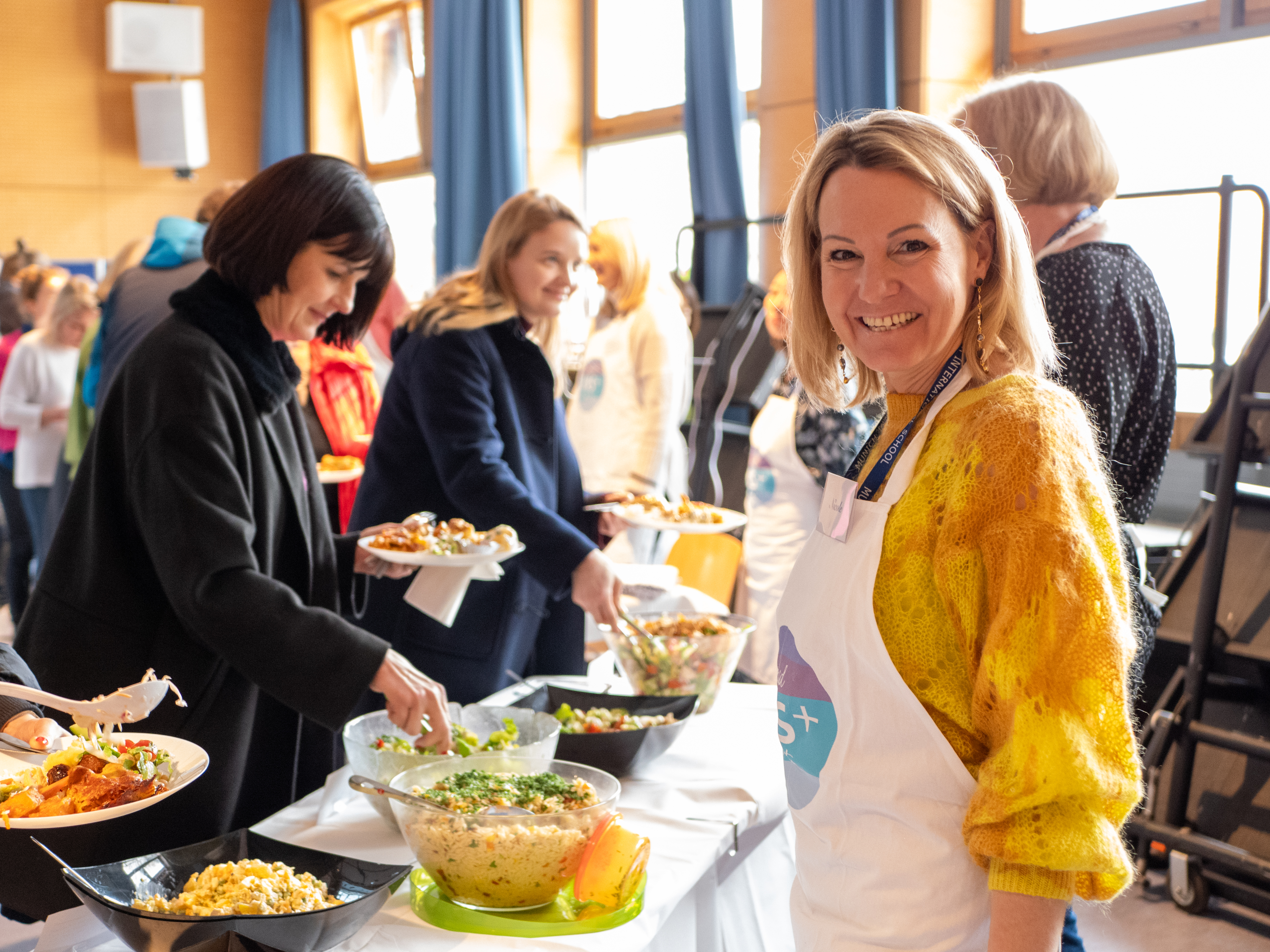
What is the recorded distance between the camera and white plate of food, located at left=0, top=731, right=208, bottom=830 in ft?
3.17

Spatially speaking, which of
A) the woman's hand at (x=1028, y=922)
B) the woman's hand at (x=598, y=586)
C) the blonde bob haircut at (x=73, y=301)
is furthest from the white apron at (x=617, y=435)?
the woman's hand at (x=1028, y=922)

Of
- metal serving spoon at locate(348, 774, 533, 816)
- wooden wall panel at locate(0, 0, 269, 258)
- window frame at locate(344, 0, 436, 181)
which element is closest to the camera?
metal serving spoon at locate(348, 774, 533, 816)

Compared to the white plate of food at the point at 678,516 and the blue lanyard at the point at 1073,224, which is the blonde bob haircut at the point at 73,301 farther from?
the blue lanyard at the point at 1073,224

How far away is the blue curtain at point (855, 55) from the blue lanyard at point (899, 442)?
3196 millimetres

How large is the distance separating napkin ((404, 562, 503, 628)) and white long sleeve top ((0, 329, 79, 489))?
349 cm

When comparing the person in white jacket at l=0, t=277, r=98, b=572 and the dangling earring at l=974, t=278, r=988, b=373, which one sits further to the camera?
the person in white jacket at l=0, t=277, r=98, b=572

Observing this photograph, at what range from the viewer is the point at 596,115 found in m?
6.46

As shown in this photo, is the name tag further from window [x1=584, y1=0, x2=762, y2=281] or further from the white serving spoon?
window [x1=584, y1=0, x2=762, y2=281]

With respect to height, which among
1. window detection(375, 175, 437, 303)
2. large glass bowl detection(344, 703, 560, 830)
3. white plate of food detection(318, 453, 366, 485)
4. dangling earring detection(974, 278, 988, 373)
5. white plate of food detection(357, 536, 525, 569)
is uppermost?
window detection(375, 175, 437, 303)

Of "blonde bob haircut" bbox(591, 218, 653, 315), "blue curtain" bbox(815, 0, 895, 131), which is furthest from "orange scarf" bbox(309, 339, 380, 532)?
"blue curtain" bbox(815, 0, 895, 131)

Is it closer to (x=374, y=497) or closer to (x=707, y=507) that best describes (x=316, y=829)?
(x=374, y=497)

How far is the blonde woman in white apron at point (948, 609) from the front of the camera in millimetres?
827

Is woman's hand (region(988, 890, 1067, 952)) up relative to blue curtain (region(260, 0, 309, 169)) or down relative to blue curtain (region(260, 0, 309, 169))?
down

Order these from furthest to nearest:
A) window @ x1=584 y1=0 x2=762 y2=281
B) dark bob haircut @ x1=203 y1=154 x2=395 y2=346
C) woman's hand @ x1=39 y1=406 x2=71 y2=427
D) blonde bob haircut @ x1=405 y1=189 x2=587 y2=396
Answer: window @ x1=584 y1=0 x2=762 y2=281 → woman's hand @ x1=39 y1=406 x2=71 y2=427 → blonde bob haircut @ x1=405 y1=189 x2=587 y2=396 → dark bob haircut @ x1=203 y1=154 x2=395 y2=346
